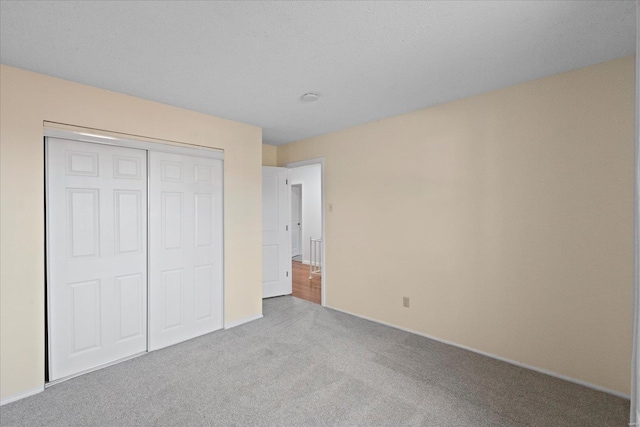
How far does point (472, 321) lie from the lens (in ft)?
9.53

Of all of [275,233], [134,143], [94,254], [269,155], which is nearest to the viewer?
[94,254]

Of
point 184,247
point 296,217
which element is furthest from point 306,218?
point 184,247

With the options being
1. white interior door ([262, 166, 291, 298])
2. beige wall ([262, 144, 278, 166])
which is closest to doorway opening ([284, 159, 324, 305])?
white interior door ([262, 166, 291, 298])

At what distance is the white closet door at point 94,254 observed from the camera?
2.44 m

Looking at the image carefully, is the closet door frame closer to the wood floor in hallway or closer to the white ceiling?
the white ceiling

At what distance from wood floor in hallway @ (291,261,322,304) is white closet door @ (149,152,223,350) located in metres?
1.62

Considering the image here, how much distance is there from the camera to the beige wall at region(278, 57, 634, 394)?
220 centimetres

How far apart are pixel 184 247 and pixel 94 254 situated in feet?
2.58

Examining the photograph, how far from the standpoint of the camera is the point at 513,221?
264 centimetres

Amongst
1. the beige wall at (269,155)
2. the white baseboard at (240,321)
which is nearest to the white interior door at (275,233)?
the beige wall at (269,155)

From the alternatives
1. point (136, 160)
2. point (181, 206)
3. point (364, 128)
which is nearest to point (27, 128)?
point (136, 160)

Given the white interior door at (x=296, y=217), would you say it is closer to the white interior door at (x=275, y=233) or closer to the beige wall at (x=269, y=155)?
the beige wall at (x=269, y=155)

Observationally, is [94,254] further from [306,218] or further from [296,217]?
[296,217]

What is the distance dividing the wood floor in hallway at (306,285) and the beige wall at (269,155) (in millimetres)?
2189
